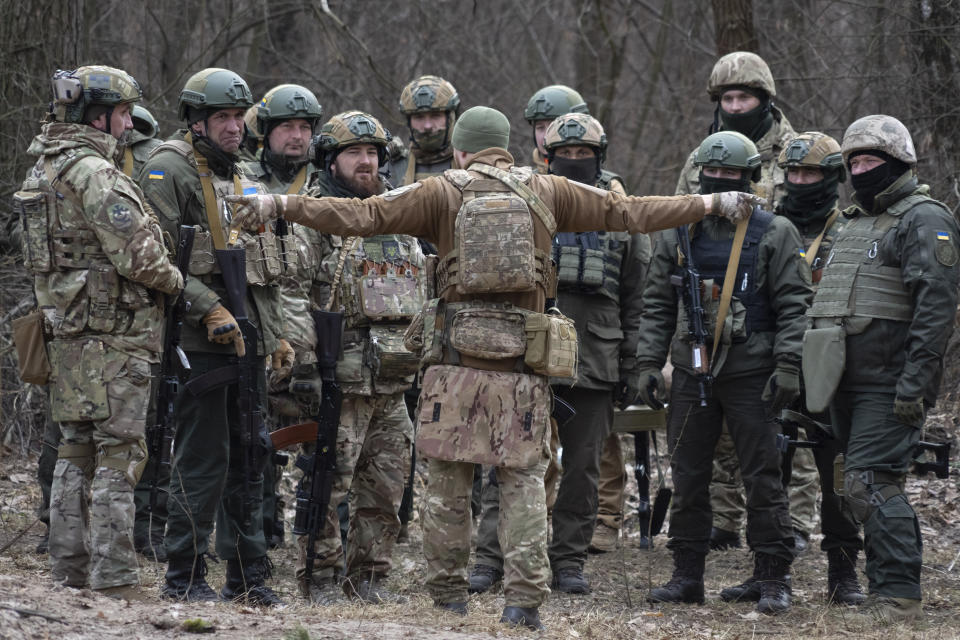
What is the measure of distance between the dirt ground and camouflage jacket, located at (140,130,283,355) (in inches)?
52.1

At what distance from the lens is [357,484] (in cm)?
661

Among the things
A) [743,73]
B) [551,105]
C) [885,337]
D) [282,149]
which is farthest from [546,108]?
[885,337]

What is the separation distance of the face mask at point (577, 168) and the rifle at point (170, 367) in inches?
98.2

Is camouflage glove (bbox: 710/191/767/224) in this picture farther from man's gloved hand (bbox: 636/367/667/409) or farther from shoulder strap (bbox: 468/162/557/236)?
man's gloved hand (bbox: 636/367/667/409)

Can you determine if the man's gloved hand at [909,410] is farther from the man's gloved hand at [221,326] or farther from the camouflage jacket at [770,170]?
the man's gloved hand at [221,326]

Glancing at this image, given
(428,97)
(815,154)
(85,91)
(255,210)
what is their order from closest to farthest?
(255,210) → (85,91) → (815,154) → (428,97)

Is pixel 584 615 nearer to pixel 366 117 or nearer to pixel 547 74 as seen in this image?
pixel 366 117

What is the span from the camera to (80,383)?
5.55 metres

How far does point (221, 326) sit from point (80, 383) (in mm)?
709

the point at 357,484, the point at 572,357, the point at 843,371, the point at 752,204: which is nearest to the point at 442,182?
the point at 572,357

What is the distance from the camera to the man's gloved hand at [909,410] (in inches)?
233

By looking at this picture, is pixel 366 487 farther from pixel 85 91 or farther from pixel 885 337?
pixel 885 337

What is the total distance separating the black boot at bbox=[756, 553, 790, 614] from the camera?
6.55 m

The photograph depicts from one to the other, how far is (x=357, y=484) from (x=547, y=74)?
12.7 m
